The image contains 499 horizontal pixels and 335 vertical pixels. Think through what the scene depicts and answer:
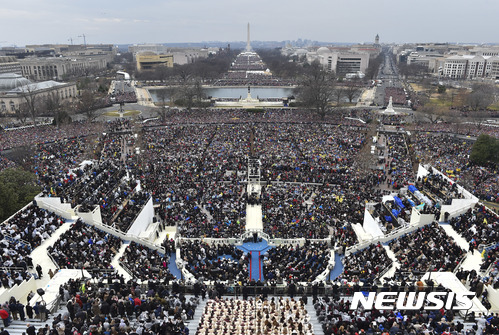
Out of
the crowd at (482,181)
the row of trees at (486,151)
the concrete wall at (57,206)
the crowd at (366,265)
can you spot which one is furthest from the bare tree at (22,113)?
the row of trees at (486,151)

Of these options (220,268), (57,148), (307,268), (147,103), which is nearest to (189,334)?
(220,268)

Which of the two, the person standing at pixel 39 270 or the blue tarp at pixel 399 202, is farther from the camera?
the blue tarp at pixel 399 202

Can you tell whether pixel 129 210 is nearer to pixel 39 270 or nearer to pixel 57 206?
pixel 57 206

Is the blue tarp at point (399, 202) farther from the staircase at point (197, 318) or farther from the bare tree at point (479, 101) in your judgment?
the bare tree at point (479, 101)

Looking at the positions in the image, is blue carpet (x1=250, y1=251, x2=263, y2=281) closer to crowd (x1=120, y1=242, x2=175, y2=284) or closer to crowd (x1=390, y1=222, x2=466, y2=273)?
crowd (x1=120, y1=242, x2=175, y2=284)

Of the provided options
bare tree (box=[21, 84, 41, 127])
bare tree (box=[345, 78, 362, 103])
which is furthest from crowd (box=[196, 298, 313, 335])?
bare tree (box=[345, 78, 362, 103])

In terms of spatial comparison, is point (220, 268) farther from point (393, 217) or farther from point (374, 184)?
point (374, 184)
